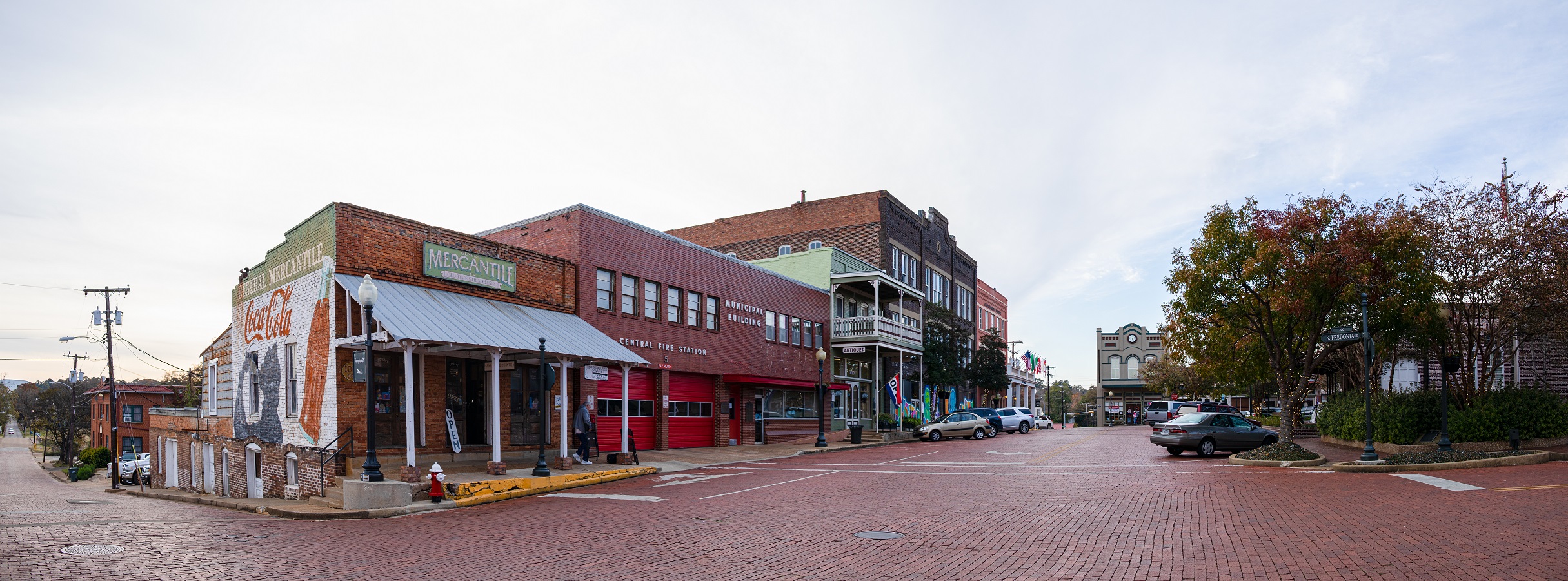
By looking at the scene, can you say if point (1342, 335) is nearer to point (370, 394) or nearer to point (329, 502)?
point (370, 394)

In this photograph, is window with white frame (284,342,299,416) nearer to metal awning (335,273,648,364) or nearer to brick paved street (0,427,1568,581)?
brick paved street (0,427,1568,581)

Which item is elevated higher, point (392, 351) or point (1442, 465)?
point (392, 351)

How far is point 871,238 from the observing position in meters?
46.0

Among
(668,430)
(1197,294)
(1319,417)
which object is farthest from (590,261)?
(1319,417)

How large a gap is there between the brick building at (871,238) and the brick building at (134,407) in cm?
4694

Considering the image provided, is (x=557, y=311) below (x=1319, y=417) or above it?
above

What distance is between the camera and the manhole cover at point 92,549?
10.1 metres

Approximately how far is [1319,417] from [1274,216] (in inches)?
480

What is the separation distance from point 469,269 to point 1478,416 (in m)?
25.3

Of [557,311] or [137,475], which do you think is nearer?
[557,311]

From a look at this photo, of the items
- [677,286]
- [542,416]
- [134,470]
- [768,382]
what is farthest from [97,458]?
[542,416]

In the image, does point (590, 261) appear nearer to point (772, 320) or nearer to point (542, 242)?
point (542, 242)

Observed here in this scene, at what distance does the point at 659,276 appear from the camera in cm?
2734

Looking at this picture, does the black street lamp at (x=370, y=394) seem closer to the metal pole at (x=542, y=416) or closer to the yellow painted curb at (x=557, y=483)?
the yellow painted curb at (x=557, y=483)
